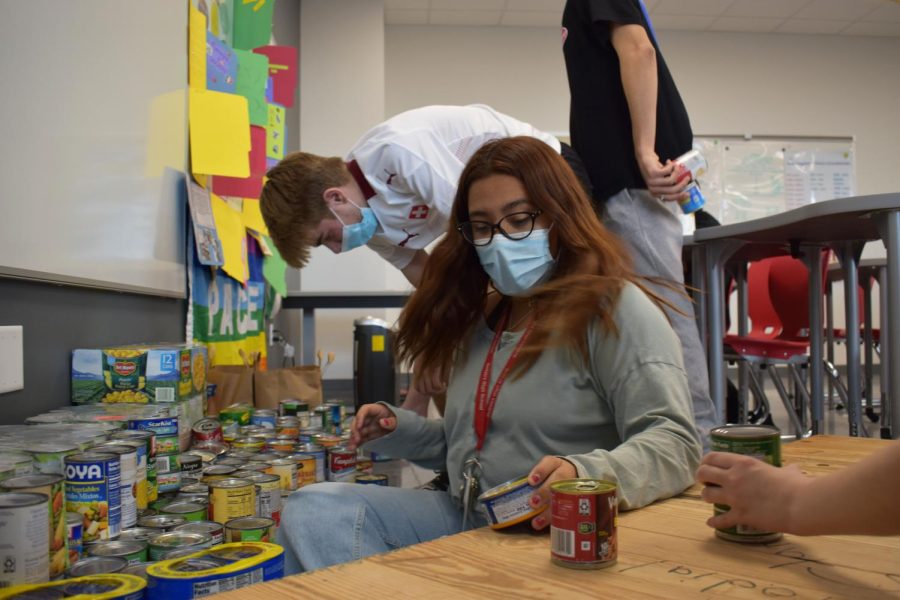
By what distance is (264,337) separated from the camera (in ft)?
12.5

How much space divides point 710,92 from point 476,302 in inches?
236

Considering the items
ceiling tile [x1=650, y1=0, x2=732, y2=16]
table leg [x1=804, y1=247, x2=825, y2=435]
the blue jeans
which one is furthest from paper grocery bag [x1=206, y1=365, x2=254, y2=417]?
ceiling tile [x1=650, y1=0, x2=732, y2=16]

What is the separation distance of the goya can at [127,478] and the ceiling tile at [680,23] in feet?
20.1

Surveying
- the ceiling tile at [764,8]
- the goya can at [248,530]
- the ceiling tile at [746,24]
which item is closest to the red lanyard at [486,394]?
the goya can at [248,530]

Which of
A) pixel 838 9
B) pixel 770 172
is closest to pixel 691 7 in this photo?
pixel 838 9

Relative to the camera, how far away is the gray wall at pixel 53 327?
1431mm

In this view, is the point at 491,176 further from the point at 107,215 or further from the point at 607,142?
the point at 107,215

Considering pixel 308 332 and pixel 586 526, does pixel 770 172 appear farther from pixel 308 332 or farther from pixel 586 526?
pixel 586 526

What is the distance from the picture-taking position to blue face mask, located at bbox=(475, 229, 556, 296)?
1.19 m

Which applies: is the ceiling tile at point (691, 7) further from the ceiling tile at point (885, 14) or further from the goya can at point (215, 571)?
the goya can at point (215, 571)

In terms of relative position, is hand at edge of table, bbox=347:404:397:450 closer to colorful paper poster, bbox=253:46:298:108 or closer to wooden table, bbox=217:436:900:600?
wooden table, bbox=217:436:900:600

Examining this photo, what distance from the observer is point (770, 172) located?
262 inches

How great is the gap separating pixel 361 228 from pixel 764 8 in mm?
5380

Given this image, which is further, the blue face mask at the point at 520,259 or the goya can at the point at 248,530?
the blue face mask at the point at 520,259
